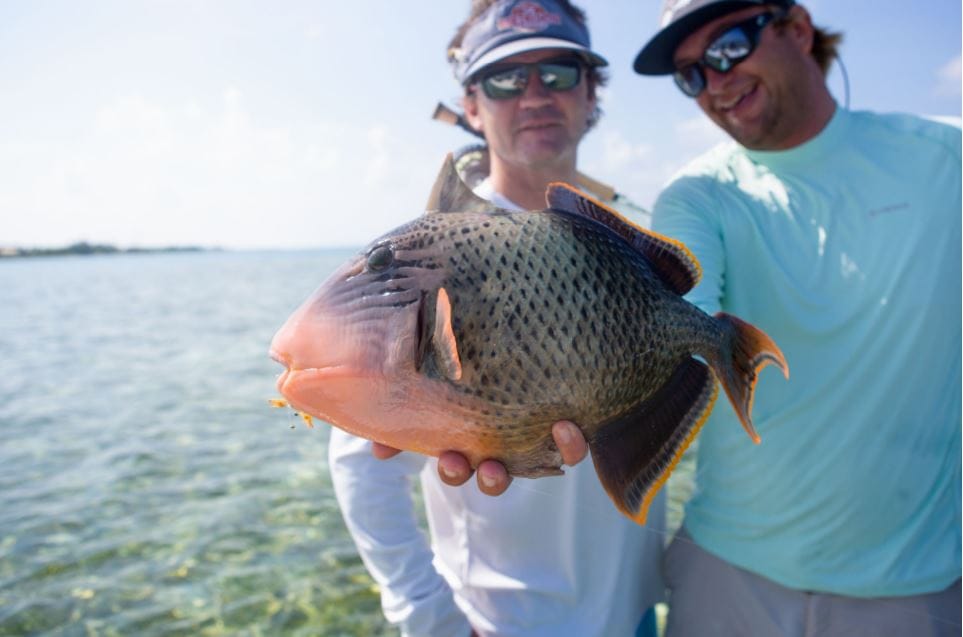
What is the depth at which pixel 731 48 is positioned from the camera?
2.77 meters

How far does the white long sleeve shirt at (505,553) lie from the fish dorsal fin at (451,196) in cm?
127

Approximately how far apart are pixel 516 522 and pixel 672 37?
2.29m

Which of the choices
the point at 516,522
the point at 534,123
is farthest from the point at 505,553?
the point at 534,123

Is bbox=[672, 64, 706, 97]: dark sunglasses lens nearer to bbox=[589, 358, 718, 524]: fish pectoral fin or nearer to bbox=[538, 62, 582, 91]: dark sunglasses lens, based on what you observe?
bbox=[538, 62, 582, 91]: dark sunglasses lens

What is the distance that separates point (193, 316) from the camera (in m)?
25.1

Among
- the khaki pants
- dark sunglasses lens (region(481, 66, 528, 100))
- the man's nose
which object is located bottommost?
the khaki pants

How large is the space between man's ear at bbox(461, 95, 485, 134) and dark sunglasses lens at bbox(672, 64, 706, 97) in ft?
3.32

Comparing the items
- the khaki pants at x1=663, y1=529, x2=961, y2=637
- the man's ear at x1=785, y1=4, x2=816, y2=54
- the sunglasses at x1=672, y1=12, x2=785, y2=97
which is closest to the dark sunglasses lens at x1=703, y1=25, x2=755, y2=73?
the sunglasses at x1=672, y1=12, x2=785, y2=97

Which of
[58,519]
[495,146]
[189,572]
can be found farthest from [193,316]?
[495,146]

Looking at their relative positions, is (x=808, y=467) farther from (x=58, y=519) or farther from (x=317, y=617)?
(x=58, y=519)

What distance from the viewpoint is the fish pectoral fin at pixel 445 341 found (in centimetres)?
138

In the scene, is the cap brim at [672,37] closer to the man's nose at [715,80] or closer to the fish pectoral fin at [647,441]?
the man's nose at [715,80]

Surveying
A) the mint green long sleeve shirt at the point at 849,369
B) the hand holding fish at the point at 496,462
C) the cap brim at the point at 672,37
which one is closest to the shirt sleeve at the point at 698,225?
the mint green long sleeve shirt at the point at 849,369

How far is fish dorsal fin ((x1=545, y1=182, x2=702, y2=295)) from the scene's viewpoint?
172 centimetres
